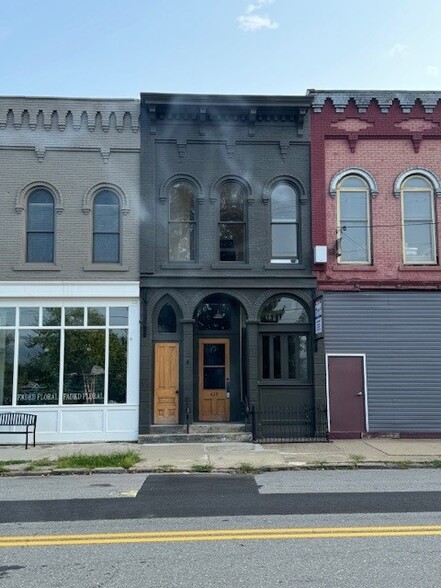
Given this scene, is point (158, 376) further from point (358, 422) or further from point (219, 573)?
point (219, 573)

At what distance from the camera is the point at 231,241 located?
16484 millimetres

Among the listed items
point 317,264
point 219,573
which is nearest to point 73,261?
point 317,264

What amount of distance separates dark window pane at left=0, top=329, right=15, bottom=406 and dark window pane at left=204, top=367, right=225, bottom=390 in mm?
5116

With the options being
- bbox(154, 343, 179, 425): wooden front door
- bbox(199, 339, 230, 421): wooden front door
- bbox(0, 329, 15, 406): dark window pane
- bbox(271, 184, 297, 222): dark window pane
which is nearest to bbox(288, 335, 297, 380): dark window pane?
bbox(199, 339, 230, 421): wooden front door

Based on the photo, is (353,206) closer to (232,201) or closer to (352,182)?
(352,182)

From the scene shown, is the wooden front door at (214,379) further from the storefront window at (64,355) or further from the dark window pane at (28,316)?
the dark window pane at (28,316)

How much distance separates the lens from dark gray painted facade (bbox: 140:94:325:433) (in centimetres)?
1581

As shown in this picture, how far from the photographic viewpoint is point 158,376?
623 inches

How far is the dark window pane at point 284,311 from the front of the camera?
53.2ft

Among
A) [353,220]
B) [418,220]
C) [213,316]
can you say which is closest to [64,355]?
[213,316]

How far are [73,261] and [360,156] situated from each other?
27.7 feet

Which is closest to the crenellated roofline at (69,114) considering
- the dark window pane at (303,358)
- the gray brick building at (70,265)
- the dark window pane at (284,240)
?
the gray brick building at (70,265)

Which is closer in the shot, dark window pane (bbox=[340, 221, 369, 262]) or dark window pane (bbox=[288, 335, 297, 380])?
dark window pane (bbox=[288, 335, 297, 380])

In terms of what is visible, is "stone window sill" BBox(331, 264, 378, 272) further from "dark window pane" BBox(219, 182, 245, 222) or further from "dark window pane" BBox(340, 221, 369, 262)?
"dark window pane" BBox(219, 182, 245, 222)
